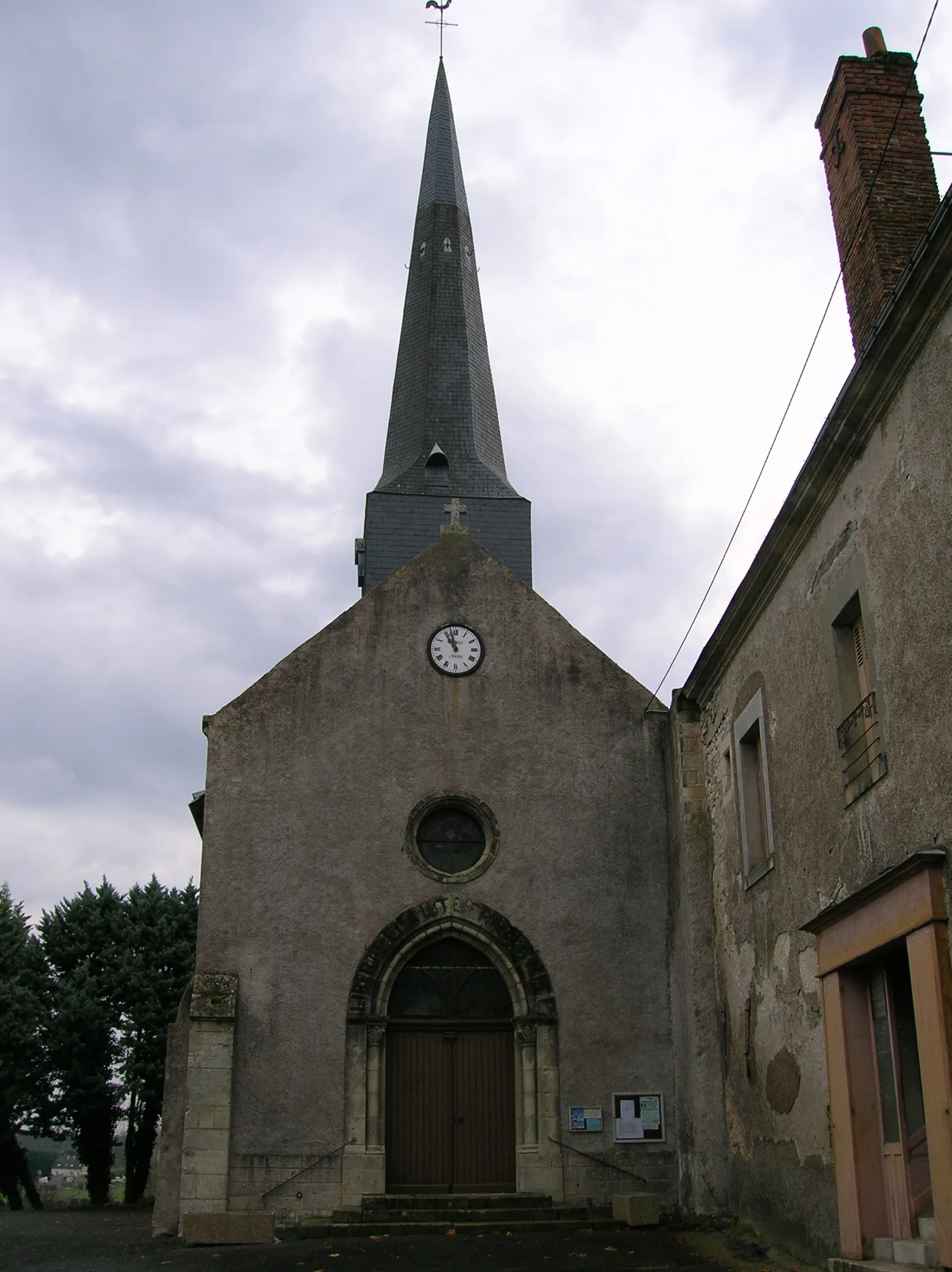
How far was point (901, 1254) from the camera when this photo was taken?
7703 mm

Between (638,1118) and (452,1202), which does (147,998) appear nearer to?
(452,1202)

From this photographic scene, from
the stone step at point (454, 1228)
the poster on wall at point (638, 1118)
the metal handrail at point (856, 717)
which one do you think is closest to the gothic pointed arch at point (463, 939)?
the poster on wall at point (638, 1118)

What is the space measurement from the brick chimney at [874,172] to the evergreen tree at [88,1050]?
698 inches

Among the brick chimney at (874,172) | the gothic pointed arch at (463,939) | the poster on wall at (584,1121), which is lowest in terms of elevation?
the poster on wall at (584,1121)

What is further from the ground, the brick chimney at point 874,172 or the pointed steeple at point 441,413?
the pointed steeple at point 441,413

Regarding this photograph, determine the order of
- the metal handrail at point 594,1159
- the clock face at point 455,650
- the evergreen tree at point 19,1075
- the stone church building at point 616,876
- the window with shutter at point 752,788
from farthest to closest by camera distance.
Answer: the evergreen tree at point 19,1075
the clock face at point 455,650
the metal handrail at point 594,1159
the window with shutter at point 752,788
the stone church building at point 616,876

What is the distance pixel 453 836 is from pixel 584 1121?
3.58 meters

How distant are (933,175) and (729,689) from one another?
5.15 m

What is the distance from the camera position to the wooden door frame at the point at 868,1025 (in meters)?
7.04

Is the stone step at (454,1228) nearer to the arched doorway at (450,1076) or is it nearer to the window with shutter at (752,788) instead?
the arched doorway at (450,1076)

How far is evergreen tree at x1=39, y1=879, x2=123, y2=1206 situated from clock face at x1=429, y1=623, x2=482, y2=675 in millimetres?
10706

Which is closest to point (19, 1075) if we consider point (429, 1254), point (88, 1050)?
point (88, 1050)

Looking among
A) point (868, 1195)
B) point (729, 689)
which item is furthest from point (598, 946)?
point (868, 1195)

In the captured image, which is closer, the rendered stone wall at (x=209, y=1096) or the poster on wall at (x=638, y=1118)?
the rendered stone wall at (x=209, y=1096)
